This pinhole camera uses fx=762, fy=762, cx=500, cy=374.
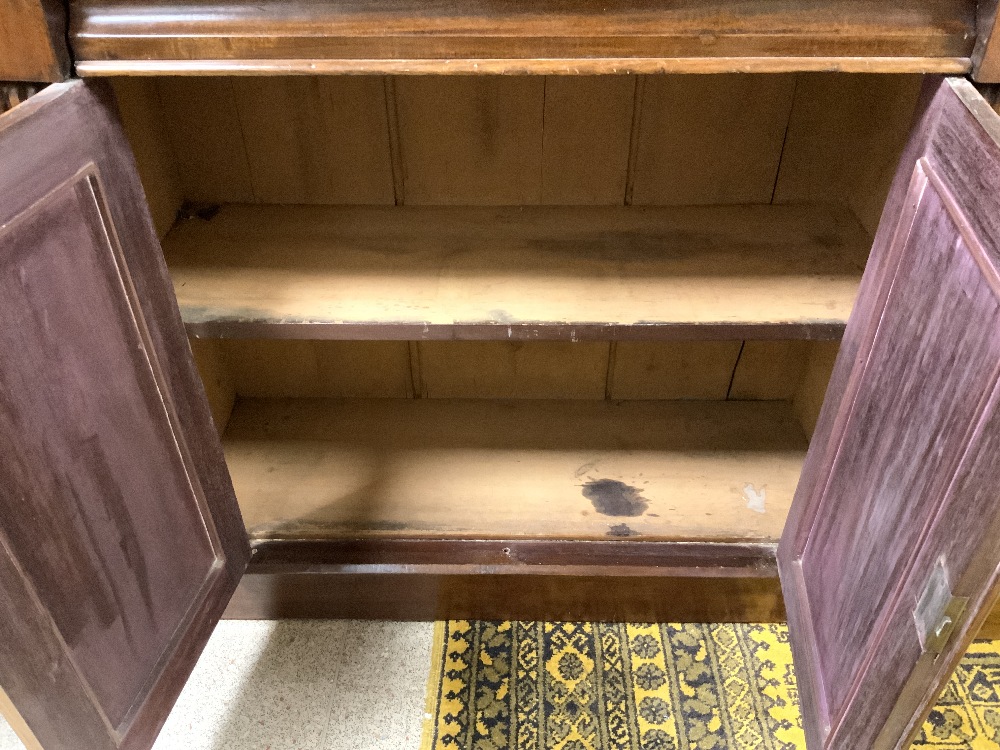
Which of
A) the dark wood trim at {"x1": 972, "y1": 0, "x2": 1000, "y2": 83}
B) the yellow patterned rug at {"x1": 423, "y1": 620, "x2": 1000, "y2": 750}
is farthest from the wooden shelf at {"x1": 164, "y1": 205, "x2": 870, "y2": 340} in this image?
the yellow patterned rug at {"x1": 423, "y1": 620, "x2": 1000, "y2": 750}

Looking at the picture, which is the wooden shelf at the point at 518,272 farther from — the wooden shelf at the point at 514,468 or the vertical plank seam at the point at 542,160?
the wooden shelf at the point at 514,468

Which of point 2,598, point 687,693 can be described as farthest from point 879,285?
point 2,598

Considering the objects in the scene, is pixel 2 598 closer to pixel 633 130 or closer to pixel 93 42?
pixel 93 42

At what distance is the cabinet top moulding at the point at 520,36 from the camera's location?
760 millimetres

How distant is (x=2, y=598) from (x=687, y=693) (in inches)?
41.7

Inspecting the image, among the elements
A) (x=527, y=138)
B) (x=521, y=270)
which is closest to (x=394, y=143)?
(x=527, y=138)

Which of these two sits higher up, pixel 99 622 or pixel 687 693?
pixel 99 622

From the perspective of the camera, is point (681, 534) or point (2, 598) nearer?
point (2, 598)

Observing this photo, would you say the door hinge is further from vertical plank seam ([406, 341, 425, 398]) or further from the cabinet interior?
vertical plank seam ([406, 341, 425, 398])

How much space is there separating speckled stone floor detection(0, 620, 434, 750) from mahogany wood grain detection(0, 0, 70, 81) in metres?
1.02

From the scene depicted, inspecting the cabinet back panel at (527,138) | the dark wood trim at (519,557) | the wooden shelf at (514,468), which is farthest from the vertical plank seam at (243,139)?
the dark wood trim at (519,557)

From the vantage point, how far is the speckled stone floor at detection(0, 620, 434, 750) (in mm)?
1262

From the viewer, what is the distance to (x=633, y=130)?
1278 mm

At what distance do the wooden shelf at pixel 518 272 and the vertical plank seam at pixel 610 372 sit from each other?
28cm
